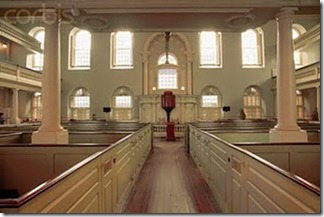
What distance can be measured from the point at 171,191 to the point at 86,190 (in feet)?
8.28

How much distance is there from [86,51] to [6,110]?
5.48 metres

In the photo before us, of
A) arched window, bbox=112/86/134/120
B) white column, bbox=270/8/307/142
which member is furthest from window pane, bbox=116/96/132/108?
white column, bbox=270/8/307/142

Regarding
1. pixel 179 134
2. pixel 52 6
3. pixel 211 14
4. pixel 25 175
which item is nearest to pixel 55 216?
pixel 25 175


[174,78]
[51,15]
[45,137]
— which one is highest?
[174,78]

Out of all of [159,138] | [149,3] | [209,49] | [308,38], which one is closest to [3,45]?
[159,138]

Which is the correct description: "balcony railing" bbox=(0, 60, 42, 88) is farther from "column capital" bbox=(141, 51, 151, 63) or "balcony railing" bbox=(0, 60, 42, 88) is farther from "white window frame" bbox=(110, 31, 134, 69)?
"column capital" bbox=(141, 51, 151, 63)

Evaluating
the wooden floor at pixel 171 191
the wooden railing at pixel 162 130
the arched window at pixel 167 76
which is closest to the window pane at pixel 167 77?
the arched window at pixel 167 76

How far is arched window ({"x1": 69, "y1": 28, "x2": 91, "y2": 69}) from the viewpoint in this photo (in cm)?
1733

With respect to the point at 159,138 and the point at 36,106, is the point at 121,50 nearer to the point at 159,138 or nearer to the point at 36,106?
the point at 36,106

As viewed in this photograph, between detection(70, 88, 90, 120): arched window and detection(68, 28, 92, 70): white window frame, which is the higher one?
detection(68, 28, 92, 70): white window frame

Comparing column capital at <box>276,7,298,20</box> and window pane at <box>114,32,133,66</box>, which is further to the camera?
window pane at <box>114,32,133,66</box>

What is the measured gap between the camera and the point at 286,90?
5410 mm

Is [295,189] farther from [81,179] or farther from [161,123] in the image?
[161,123]

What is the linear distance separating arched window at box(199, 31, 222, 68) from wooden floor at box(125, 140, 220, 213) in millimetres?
11058
